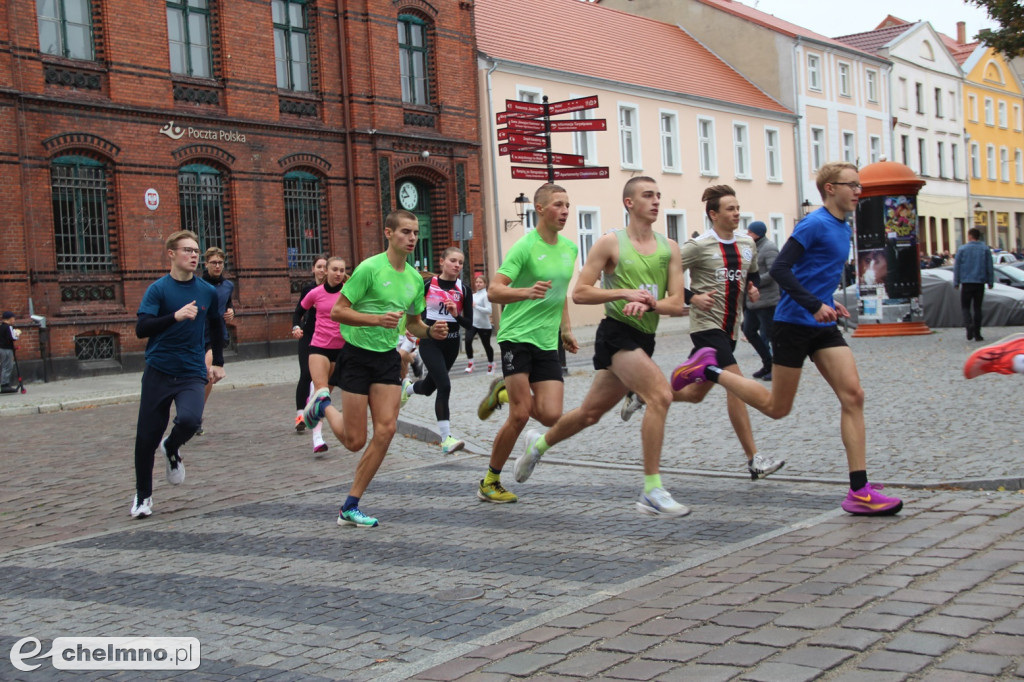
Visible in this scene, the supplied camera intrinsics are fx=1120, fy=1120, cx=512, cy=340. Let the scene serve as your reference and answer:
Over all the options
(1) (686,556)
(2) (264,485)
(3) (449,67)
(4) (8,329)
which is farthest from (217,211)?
(1) (686,556)

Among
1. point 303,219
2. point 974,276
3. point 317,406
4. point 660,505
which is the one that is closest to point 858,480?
point 660,505

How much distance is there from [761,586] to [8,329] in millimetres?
18083

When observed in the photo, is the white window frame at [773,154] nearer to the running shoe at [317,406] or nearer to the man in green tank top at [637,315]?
the running shoe at [317,406]

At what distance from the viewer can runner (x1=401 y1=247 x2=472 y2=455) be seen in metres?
10.2

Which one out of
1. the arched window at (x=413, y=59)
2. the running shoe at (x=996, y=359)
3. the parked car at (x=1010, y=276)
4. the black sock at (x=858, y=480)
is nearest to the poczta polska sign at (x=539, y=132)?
the black sock at (x=858, y=480)

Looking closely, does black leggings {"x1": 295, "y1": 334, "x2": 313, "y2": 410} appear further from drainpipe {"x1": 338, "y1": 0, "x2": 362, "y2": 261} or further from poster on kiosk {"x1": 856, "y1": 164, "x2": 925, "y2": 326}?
drainpipe {"x1": 338, "y1": 0, "x2": 362, "y2": 261}

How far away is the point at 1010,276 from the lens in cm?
2775

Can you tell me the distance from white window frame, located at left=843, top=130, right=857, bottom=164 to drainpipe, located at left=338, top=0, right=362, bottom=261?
30000 millimetres

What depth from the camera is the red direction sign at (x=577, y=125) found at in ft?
54.9

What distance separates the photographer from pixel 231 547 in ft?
21.7

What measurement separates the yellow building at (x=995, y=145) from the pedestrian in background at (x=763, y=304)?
52679mm

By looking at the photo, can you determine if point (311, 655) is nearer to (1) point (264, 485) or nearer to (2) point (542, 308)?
(2) point (542, 308)

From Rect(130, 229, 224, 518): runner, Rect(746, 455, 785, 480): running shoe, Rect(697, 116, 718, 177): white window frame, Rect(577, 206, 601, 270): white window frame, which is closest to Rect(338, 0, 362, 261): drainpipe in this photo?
Rect(577, 206, 601, 270): white window frame

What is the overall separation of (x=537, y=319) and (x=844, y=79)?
159 feet
